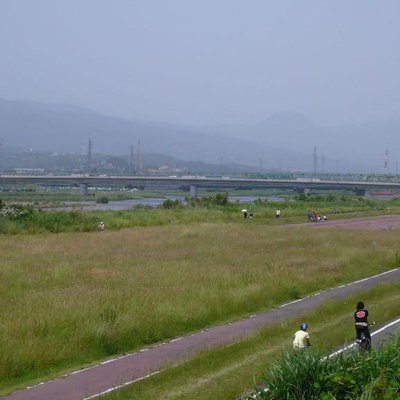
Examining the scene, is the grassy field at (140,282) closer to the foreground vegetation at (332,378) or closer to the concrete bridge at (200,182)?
the foreground vegetation at (332,378)

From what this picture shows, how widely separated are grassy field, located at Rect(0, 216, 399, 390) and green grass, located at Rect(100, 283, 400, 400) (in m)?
2.39

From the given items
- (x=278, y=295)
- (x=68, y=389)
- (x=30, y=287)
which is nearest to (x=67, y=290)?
(x=30, y=287)

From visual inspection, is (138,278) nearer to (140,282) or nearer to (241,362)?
(140,282)

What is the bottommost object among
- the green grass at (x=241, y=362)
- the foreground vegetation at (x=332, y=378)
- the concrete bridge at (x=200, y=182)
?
the concrete bridge at (x=200, y=182)

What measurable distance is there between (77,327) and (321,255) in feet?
70.2

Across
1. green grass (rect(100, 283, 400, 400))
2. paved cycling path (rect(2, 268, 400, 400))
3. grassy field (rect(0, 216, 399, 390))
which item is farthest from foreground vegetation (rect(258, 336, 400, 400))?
Answer: grassy field (rect(0, 216, 399, 390))

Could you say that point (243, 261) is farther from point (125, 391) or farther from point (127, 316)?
point (125, 391)

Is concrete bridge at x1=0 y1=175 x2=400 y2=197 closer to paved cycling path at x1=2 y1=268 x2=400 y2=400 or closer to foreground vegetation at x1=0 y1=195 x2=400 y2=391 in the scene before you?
foreground vegetation at x1=0 y1=195 x2=400 y2=391

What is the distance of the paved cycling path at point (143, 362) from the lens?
501 inches

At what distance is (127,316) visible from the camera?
18.1 meters

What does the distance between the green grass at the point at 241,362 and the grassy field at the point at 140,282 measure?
239cm

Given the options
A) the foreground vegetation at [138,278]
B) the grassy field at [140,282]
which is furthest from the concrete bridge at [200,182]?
the grassy field at [140,282]

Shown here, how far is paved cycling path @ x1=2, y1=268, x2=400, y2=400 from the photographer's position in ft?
41.8

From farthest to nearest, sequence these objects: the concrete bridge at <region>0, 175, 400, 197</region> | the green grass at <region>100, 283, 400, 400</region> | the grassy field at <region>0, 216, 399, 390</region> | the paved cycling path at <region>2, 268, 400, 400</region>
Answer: the concrete bridge at <region>0, 175, 400, 197</region>, the grassy field at <region>0, 216, 399, 390</region>, the paved cycling path at <region>2, 268, 400, 400</region>, the green grass at <region>100, 283, 400, 400</region>
